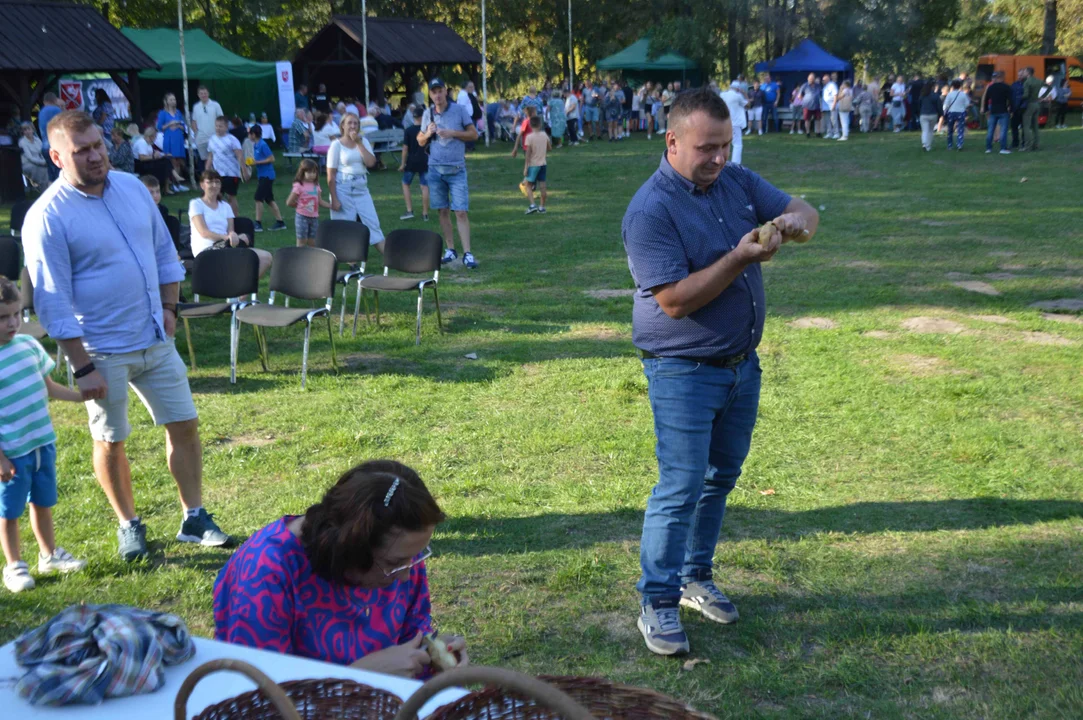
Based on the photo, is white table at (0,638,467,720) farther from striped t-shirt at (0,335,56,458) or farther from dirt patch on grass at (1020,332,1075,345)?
dirt patch on grass at (1020,332,1075,345)

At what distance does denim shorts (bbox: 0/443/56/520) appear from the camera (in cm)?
423

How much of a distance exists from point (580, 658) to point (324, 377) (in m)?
4.32

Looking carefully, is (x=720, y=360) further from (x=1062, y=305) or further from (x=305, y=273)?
(x=1062, y=305)

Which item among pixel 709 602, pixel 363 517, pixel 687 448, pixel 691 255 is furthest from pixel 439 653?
pixel 709 602

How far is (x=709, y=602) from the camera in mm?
4051

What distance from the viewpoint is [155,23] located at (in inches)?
1654

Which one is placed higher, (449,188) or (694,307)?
(449,188)

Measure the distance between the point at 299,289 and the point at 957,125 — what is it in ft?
68.2

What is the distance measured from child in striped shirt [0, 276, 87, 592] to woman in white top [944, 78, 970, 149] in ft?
76.4

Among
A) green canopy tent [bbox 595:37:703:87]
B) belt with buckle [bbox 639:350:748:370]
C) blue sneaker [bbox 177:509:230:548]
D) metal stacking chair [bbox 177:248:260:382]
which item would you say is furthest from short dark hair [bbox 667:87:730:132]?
green canopy tent [bbox 595:37:703:87]

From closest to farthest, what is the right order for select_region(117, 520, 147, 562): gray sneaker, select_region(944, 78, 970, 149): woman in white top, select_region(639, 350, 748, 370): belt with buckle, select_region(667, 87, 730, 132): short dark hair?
select_region(667, 87, 730, 132): short dark hair → select_region(639, 350, 748, 370): belt with buckle → select_region(117, 520, 147, 562): gray sneaker → select_region(944, 78, 970, 149): woman in white top

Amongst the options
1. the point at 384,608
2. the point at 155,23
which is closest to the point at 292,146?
the point at 384,608

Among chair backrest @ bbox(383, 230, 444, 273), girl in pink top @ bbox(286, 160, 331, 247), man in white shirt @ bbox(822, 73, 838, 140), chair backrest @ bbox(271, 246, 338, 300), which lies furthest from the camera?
man in white shirt @ bbox(822, 73, 838, 140)

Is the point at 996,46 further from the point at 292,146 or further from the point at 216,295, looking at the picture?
the point at 216,295
